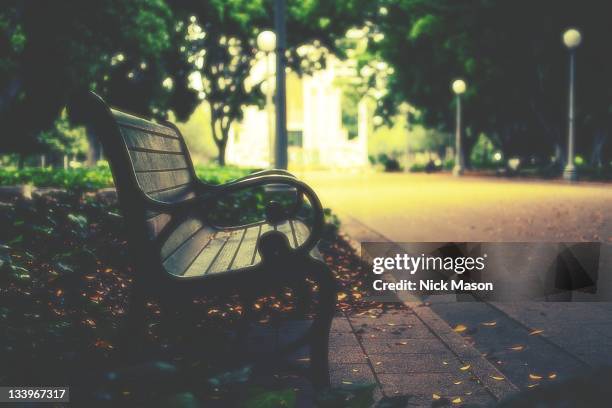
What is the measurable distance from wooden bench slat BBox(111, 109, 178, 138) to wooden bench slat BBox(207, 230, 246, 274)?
0.65m

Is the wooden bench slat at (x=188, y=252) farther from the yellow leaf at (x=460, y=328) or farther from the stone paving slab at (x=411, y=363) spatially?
the yellow leaf at (x=460, y=328)

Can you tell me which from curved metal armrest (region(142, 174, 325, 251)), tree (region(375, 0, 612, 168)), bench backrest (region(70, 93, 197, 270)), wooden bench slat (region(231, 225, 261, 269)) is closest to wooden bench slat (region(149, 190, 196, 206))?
bench backrest (region(70, 93, 197, 270))

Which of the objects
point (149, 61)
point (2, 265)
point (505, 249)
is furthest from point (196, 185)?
point (149, 61)

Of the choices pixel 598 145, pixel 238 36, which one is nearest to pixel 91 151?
pixel 238 36

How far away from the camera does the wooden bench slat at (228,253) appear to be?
9.32ft

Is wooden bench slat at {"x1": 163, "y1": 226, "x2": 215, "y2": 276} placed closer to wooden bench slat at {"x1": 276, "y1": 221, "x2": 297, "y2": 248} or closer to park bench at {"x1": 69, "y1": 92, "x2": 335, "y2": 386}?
park bench at {"x1": 69, "y1": 92, "x2": 335, "y2": 386}

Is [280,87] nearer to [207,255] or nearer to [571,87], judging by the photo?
[207,255]

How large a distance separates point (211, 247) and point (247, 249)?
36 centimetres

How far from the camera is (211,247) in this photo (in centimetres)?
360

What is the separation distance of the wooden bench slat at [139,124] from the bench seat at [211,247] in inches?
18.0

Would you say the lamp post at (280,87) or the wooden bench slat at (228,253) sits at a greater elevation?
the lamp post at (280,87)

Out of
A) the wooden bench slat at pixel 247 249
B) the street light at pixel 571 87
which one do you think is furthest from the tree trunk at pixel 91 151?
the wooden bench slat at pixel 247 249

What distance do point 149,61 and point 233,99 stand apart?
4045 mm

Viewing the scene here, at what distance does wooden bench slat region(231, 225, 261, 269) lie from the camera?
2.86m
